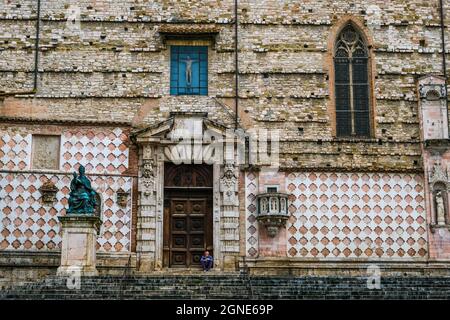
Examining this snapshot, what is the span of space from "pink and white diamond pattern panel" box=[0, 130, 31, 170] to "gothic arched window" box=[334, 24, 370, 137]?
9.18 m

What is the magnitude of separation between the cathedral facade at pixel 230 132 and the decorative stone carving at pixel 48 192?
0.03 m

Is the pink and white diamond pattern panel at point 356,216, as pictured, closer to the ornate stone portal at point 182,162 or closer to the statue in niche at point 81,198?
the ornate stone portal at point 182,162

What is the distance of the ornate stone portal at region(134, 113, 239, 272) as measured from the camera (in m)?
23.7

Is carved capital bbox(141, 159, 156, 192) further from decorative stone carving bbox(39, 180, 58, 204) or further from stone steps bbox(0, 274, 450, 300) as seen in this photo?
stone steps bbox(0, 274, 450, 300)

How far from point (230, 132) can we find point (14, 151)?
6241 millimetres

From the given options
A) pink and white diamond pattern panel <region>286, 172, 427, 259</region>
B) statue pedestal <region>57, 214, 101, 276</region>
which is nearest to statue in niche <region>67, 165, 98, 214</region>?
statue pedestal <region>57, 214, 101, 276</region>

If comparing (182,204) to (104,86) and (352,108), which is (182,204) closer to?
(104,86)

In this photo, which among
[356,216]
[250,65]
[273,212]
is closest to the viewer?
[273,212]

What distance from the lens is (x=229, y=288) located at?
19281 mm

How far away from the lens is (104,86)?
24938 mm

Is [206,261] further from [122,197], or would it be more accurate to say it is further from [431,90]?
[431,90]

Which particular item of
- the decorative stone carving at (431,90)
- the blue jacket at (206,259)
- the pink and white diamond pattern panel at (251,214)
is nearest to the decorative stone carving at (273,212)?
the pink and white diamond pattern panel at (251,214)

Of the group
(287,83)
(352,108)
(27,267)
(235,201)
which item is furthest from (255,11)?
(27,267)

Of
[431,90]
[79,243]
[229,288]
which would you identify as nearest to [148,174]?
[79,243]
